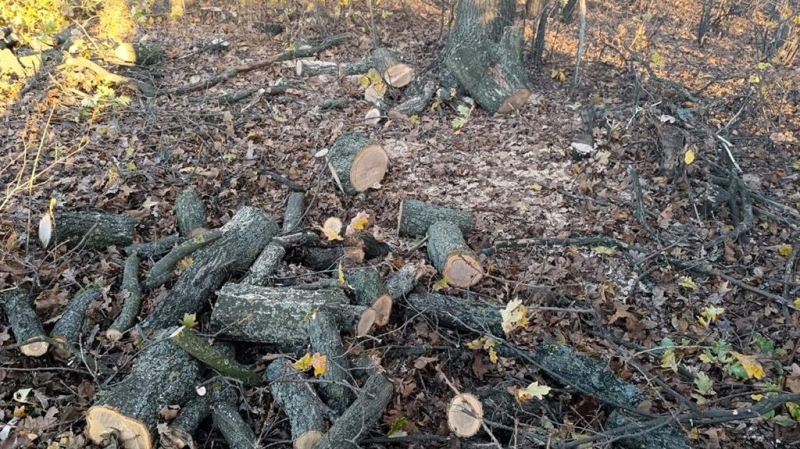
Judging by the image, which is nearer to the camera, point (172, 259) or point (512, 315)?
point (512, 315)

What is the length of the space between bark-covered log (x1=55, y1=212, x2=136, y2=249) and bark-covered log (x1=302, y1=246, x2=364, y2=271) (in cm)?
160

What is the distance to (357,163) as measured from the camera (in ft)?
17.6

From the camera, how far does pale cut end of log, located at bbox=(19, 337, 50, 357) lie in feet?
11.1

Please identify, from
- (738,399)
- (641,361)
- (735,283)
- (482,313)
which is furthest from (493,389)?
(735,283)

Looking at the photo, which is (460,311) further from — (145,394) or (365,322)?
(145,394)

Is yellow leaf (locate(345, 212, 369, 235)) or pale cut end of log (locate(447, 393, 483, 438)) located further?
yellow leaf (locate(345, 212, 369, 235))

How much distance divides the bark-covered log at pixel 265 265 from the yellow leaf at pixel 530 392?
2.05 metres

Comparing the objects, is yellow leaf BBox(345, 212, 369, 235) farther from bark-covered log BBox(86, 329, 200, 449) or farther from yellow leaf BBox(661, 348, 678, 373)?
yellow leaf BBox(661, 348, 678, 373)

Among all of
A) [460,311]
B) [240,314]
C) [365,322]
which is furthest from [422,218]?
[240,314]

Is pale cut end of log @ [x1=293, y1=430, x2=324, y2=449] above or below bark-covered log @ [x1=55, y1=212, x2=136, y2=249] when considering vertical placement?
below

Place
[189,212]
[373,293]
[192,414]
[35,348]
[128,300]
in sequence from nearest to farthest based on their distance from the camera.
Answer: [192,414] → [35,348] → [373,293] → [128,300] → [189,212]

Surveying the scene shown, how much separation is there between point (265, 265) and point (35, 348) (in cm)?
159

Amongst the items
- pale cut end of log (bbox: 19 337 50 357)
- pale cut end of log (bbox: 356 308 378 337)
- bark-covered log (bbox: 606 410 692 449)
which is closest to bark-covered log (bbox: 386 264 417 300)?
pale cut end of log (bbox: 356 308 378 337)

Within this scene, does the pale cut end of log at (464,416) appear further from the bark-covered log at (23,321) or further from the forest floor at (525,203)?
the bark-covered log at (23,321)
